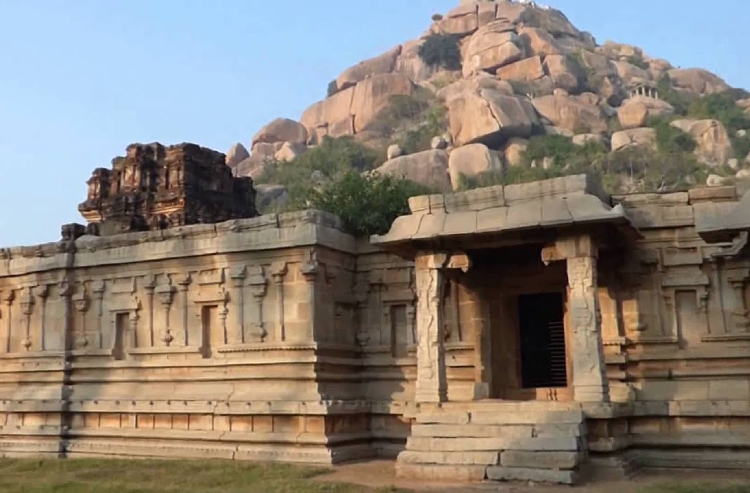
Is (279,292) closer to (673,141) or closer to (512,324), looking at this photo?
(512,324)

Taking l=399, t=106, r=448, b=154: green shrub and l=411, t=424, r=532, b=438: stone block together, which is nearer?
l=411, t=424, r=532, b=438: stone block

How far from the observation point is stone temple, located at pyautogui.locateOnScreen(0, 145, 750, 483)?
1193cm

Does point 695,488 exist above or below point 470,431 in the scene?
below

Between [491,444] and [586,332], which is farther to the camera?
[586,332]

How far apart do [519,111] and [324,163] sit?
19.1 metres

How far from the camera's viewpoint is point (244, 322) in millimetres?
15273

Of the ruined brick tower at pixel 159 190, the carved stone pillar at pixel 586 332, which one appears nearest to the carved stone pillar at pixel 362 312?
the carved stone pillar at pixel 586 332

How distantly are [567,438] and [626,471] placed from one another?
1186 millimetres

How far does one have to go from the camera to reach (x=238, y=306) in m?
15.4

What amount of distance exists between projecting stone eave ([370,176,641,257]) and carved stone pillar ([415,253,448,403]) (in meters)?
0.44

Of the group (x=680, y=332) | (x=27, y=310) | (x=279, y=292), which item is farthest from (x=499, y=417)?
(x=27, y=310)

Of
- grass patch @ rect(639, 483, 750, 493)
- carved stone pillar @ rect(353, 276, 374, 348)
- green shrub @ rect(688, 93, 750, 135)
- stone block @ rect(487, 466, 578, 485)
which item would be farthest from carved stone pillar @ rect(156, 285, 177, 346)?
green shrub @ rect(688, 93, 750, 135)

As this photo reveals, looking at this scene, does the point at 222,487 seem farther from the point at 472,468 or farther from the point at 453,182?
the point at 453,182

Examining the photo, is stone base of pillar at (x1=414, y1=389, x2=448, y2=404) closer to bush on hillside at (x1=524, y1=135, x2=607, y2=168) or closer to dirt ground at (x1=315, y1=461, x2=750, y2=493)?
dirt ground at (x1=315, y1=461, x2=750, y2=493)
